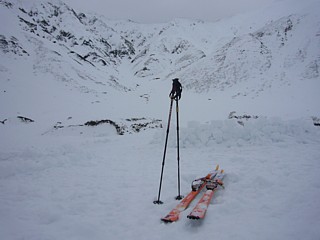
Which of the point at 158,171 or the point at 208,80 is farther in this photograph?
the point at 208,80

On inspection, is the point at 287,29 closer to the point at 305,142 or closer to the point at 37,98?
the point at 305,142

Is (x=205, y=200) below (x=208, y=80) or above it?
below

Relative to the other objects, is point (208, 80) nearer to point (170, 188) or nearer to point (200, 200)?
point (170, 188)

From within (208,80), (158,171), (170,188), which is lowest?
(170,188)

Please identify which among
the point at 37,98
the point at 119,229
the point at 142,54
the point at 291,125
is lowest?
the point at 119,229

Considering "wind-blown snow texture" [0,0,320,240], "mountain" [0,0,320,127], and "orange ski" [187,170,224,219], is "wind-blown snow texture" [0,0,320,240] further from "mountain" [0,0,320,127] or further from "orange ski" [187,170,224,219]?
"mountain" [0,0,320,127]

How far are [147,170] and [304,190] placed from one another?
197 inches

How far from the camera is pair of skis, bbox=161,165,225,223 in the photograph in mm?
4399

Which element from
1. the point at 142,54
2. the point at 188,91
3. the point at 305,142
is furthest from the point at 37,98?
the point at 142,54

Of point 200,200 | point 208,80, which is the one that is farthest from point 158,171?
point 208,80

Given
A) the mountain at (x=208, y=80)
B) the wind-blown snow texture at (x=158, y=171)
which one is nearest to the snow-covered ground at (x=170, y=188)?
the wind-blown snow texture at (x=158, y=171)

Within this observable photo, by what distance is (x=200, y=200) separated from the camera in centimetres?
505

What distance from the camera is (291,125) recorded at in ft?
38.2

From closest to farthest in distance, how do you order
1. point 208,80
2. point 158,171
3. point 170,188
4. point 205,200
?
point 205,200 < point 170,188 < point 158,171 < point 208,80
